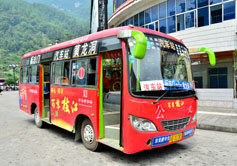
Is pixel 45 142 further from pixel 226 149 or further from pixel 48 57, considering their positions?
pixel 226 149

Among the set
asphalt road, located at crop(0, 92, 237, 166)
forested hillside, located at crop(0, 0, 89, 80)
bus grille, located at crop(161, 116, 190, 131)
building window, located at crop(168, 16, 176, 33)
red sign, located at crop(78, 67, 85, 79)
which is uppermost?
forested hillside, located at crop(0, 0, 89, 80)

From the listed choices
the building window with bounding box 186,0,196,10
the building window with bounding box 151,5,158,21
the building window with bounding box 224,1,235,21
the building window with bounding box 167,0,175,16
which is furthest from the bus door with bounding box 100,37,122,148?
the building window with bounding box 151,5,158,21

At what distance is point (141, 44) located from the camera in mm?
3369

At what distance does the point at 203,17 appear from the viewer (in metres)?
13.3

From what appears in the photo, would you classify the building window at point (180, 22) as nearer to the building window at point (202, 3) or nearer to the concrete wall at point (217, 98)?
the building window at point (202, 3)

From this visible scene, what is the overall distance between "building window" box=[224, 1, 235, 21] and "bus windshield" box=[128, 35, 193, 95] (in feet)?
30.7

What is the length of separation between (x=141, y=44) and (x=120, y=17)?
58.6ft

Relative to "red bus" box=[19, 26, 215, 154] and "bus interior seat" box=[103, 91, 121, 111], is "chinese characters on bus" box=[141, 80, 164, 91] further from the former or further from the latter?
"bus interior seat" box=[103, 91, 121, 111]

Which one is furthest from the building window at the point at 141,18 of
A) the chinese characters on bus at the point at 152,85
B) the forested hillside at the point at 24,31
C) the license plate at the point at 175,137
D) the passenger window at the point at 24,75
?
the forested hillside at the point at 24,31

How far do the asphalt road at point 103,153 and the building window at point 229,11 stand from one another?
858 cm

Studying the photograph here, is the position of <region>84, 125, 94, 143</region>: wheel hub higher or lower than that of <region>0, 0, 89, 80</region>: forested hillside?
lower

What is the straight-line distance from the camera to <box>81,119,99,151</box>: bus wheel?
15.9 feet

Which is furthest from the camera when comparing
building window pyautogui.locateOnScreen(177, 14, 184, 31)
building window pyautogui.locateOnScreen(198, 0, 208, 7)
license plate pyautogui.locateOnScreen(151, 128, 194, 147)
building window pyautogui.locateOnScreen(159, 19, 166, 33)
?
building window pyautogui.locateOnScreen(159, 19, 166, 33)

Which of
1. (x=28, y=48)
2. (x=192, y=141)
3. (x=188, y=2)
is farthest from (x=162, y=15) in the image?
(x=28, y=48)
